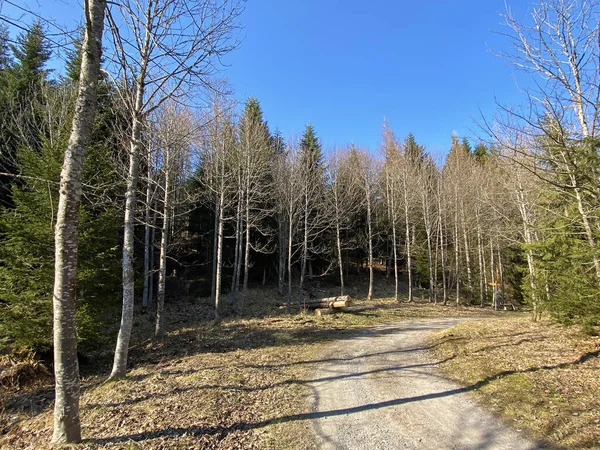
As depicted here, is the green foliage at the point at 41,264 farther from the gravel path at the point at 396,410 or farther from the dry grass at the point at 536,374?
the dry grass at the point at 536,374

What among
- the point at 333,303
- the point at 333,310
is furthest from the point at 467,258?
the point at 333,310

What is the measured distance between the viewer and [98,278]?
33.4 ft

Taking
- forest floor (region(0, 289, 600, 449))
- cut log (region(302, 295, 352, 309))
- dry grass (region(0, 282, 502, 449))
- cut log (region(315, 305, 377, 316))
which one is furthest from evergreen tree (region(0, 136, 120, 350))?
cut log (region(302, 295, 352, 309))

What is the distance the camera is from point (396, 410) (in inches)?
211

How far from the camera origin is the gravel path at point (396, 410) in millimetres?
4418

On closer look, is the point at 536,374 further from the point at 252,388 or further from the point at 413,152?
the point at 413,152

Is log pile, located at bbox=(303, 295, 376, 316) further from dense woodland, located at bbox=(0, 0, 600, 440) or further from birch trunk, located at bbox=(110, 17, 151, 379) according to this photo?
birch trunk, located at bbox=(110, 17, 151, 379)

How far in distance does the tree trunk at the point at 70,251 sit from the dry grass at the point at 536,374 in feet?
20.1

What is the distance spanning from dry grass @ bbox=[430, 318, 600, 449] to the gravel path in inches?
17.7

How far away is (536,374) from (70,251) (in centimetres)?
846

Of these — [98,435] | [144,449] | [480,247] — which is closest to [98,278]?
[98,435]

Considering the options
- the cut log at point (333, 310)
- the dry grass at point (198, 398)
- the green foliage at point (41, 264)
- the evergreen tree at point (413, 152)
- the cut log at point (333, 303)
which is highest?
the evergreen tree at point (413, 152)

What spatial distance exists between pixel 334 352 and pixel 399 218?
16968mm

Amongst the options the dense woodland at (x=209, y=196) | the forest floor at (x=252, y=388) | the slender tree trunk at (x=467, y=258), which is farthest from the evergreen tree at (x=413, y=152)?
the forest floor at (x=252, y=388)
